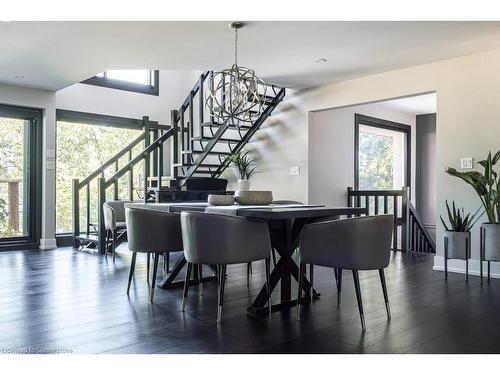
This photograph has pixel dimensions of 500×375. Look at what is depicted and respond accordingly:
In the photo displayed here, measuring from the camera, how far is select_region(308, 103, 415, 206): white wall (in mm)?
6180

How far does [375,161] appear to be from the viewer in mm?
7770

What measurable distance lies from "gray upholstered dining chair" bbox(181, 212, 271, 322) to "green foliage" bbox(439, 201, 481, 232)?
99.5 inches

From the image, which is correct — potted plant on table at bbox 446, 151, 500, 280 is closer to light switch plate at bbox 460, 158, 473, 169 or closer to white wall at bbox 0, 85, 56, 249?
light switch plate at bbox 460, 158, 473, 169

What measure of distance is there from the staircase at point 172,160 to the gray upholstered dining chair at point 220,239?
9.09 feet

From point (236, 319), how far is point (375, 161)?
18.7ft

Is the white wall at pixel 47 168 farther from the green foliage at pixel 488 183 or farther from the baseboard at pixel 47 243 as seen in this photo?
the green foliage at pixel 488 183

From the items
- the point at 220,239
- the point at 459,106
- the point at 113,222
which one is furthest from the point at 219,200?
the point at 459,106

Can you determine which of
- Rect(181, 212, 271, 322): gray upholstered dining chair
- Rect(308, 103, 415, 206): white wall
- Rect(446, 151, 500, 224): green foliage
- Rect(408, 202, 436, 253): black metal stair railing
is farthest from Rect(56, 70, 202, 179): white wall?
Rect(446, 151, 500, 224): green foliage

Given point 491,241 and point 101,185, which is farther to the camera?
point 101,185

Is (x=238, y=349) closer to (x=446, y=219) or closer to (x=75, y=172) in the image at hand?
(x=446, y=219)

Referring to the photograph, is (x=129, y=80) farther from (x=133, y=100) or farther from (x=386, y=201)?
(x=386, y=201)

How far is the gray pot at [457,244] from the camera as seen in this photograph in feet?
13.8
